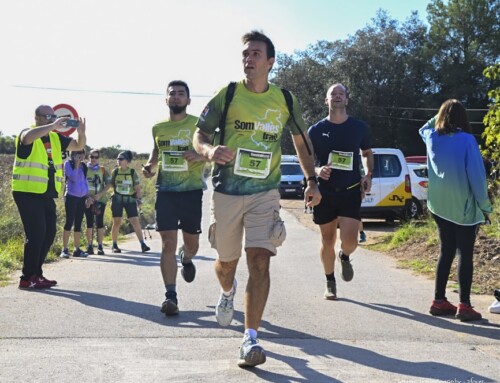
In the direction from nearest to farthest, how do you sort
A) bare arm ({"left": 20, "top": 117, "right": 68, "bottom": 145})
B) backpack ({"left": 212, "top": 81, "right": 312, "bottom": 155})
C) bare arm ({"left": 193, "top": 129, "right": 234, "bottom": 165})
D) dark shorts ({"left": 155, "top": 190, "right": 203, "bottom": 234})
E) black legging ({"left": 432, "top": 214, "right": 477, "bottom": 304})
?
bare arm ({"left": 193, "top": 129, "right": 234, "bottom": 165})
backpack ({"left": 212, "top": 81, "right": 312, "bottom": 155})
black legging ({"left": 432, "top": 214, "right": 477, "bottom": 304})
dark shorts ({"left": 155, "top": 190, "right": 203, "bottom": 234})
bare arm ({"left": 20, "top": 117, "right": 68, "bottom": 145})

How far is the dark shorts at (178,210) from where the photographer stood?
6.69 metres

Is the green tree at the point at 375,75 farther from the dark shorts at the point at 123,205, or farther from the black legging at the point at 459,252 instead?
the black legging at the point at 459,252

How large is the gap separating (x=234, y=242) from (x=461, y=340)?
2015 mm

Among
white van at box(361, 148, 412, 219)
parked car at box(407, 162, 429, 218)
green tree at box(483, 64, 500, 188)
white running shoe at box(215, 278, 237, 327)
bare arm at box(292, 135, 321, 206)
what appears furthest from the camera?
parked car at box(407, 162, 429, 218)

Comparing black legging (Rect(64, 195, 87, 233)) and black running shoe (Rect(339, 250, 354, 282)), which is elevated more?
black legging (Rect(64, 195, 87, 233))

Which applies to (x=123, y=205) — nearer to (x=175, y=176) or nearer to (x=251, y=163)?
(x=175, y=176)

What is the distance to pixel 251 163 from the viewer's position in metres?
4.93

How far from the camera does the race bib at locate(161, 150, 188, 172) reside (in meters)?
6.72

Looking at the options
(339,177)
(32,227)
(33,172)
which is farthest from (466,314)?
(33,172)

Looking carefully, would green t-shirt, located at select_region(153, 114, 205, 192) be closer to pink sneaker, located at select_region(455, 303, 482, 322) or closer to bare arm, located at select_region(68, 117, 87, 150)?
bare arm, located at select_region(68, 117, 87, 150)

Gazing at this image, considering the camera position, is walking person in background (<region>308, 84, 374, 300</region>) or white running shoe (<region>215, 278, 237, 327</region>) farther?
walking person in background (<region>308, 84, 374, 300</region>)

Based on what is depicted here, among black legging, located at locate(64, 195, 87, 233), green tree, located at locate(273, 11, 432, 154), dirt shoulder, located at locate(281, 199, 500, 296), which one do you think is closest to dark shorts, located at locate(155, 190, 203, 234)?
Answer: dirt shoulder, located at locate(281, 199, 500, 296)

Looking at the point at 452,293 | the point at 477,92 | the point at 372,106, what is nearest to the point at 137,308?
the point at 452,293

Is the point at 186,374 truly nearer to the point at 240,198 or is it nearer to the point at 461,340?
the point at 240,198
